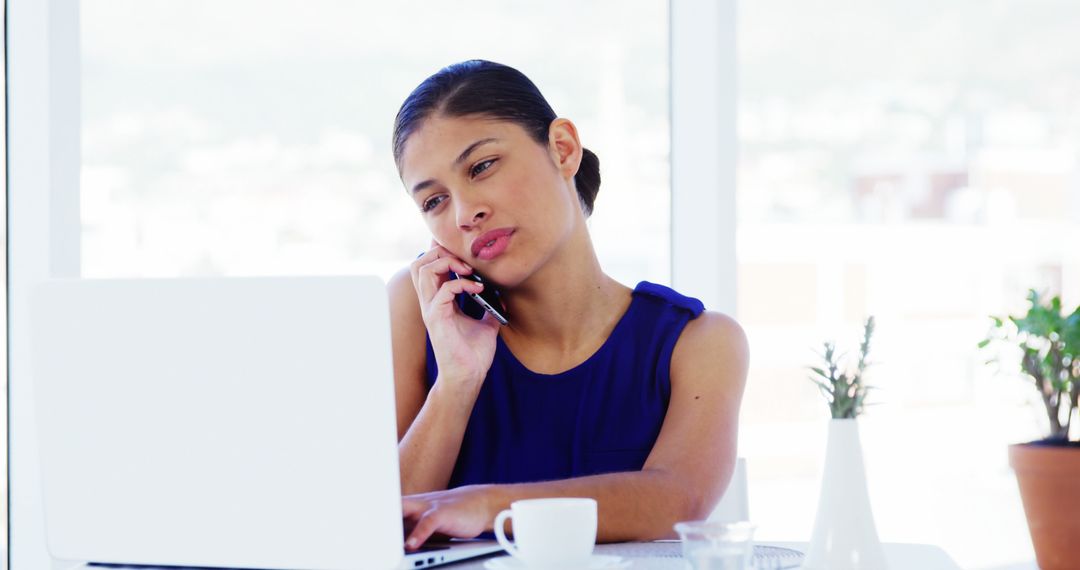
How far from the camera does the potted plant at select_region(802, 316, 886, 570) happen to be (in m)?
1.08

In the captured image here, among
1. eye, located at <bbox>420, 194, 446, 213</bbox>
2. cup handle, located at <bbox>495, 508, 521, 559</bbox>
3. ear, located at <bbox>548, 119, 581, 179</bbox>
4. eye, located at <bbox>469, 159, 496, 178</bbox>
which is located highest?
ear, located at <bbox>548, 119, 581, 179</bbox>

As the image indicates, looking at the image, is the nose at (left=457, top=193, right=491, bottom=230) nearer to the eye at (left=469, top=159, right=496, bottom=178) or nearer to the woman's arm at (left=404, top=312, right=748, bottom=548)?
the eye at (left=469, top=159, right=496, bottom=178)

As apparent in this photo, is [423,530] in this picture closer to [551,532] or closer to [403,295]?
[551,532]

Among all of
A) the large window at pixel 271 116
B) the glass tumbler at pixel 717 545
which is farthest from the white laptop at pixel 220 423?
the large window at pixel 271 116

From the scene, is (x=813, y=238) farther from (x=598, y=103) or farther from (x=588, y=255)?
(x=588, y=255)

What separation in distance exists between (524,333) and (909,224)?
3.70 feet

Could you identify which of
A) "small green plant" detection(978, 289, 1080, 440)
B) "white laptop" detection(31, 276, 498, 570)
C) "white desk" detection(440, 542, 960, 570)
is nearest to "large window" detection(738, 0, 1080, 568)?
"small green plant" detection(978, 289, 1080, 440)

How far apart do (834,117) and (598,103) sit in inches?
22.2

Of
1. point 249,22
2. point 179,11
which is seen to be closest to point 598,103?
Answer: point 249,22

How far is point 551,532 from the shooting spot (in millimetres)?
1094

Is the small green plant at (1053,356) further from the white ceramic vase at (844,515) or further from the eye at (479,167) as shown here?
the white ceramic vase at (844,515)

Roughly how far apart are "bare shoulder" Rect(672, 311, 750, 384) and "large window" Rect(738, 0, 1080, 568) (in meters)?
0.75

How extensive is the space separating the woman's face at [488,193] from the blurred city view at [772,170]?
681 millimetres

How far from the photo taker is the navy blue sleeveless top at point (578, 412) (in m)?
1.86
